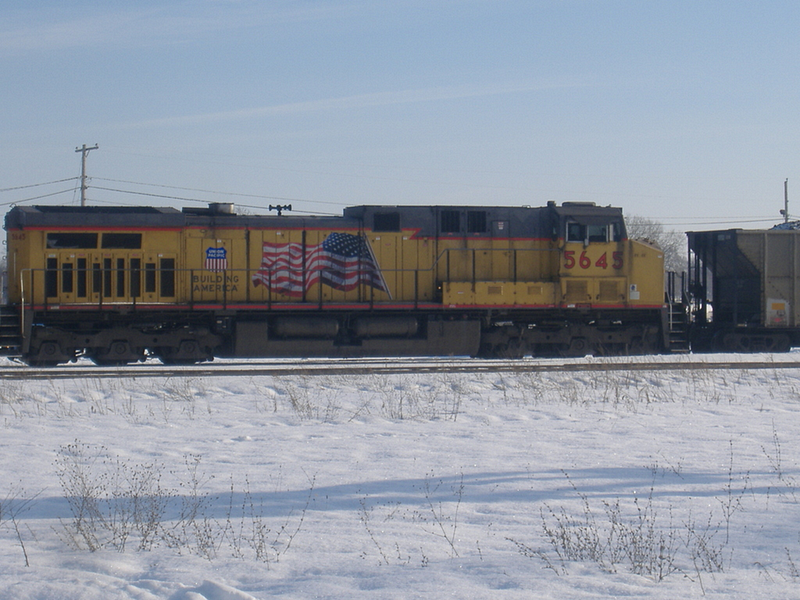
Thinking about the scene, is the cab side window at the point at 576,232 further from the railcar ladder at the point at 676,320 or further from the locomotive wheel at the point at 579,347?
the railcar ladder at the point at 676,320

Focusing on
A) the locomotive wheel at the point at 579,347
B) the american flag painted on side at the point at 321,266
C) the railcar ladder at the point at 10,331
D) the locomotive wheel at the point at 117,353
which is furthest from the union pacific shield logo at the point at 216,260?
the locomotive wheel at the point at 579,347

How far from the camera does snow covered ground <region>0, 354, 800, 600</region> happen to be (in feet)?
14.1

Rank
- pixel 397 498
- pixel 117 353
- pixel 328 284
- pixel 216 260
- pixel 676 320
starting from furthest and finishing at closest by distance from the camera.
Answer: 1. pixel 676 320
2. pixel 328 284
3. pixel 216 260
4. pixel 117 353
5. pixel 397 498

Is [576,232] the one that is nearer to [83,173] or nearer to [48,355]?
[48,355]

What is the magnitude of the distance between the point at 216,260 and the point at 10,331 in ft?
14.2

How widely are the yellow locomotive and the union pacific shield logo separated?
31mm

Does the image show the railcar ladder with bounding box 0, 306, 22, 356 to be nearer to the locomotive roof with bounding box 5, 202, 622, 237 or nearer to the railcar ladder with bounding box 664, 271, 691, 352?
the locomotive roof with bounding box 5, 202, 622, 237

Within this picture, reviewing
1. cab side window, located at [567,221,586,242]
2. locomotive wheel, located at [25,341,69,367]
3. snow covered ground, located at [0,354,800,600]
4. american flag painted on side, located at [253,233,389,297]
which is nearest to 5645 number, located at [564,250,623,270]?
cab side window, located at [567,221,586,242]

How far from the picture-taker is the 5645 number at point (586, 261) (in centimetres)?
1756

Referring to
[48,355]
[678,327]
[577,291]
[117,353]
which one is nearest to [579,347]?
[577,291]

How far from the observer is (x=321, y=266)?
56.1 feet

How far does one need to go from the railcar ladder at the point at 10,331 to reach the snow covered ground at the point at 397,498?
15.8ft

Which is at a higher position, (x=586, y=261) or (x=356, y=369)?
(x=586, y=261)

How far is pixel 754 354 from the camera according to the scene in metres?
19.0
